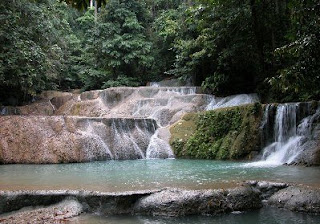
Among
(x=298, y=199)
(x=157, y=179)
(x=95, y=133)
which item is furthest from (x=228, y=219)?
(x=95, y=133)

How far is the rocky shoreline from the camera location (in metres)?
6.74

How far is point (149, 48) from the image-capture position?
2697 cm

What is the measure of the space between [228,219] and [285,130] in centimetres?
791

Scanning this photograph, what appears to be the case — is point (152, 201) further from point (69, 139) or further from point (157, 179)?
point (69, 139)

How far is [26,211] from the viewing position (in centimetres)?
681

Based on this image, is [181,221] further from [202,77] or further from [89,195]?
[202,77]

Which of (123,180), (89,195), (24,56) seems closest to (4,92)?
(24,56)

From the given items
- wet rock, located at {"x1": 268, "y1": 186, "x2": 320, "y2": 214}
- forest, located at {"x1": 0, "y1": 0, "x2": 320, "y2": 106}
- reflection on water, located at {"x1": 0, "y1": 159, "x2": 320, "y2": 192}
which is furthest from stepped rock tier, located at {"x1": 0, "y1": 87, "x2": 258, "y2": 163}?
wet rock, located at {"x1": 268, "y1": 186, "x2": 320, "y2": 214}

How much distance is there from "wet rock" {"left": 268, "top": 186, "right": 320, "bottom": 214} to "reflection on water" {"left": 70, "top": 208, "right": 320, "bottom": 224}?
165 mm

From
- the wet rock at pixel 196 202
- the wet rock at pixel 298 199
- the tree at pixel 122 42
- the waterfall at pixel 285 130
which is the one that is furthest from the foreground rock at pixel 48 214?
the tree at pixel 122 42

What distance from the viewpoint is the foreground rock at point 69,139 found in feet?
47.6

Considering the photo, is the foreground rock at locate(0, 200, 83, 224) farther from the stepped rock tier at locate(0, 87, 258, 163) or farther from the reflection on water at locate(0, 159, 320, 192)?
the stepped rock tier at locate(0, 87, 258, 163)

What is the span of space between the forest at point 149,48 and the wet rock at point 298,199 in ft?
10.5

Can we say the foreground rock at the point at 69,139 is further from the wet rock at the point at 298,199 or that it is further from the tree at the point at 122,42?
the tree at the point at 122,42
